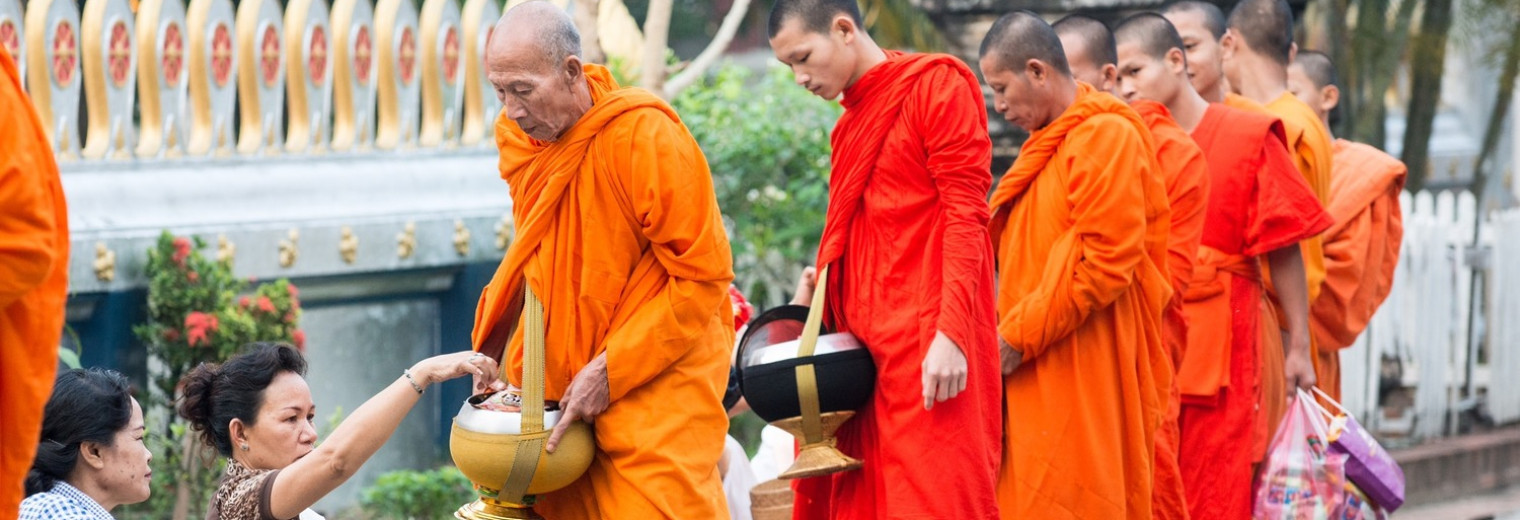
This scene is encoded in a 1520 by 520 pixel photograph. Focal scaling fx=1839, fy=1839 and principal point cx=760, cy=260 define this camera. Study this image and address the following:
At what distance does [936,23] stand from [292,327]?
2650 millimetres

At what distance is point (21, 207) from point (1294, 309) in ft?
13.4

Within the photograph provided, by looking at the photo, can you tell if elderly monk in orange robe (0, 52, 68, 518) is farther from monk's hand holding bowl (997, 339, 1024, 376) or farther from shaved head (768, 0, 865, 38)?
monk's hand holding bowl (997, 339, 1024, 376)

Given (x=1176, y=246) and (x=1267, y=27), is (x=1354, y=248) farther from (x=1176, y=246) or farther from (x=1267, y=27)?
(x=1176, y=246)

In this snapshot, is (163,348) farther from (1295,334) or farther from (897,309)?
(1295,334)

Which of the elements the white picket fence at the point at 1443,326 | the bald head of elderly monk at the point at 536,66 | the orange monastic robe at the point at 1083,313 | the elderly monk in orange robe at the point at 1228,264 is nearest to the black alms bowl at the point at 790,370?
the orange monastic robe at the point at 1083,313

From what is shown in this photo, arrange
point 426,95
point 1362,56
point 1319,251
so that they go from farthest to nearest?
1. point 1362,56
2. point 426,95
3. point 1319,251

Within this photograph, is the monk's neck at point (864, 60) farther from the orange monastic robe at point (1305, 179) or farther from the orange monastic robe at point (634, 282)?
the orange monastic robe at point (1305, 179)

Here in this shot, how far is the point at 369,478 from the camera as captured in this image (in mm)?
6664

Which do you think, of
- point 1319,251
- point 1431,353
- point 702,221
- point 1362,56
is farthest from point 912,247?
point 1362,56

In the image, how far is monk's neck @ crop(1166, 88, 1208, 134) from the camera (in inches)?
223

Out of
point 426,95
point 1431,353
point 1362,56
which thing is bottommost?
point 1431,353

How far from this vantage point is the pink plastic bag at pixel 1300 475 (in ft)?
18.2

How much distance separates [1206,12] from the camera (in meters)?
6.10

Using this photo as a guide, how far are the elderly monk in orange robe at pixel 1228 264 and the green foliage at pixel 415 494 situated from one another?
2438 mm
